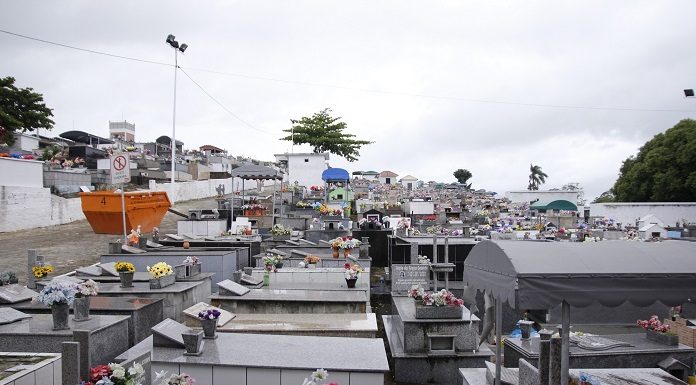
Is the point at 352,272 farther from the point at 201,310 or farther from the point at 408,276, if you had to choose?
the point at 201,310

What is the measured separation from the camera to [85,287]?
272 inches

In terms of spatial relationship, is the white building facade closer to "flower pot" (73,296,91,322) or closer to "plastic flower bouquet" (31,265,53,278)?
"plastic flower bouquet" (31,265,53,278)

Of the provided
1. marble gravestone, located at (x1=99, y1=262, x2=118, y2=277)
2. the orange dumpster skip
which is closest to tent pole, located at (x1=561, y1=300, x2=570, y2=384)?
marble gravestone, located at (x1=99, y1=262, x2=118, y2=277)

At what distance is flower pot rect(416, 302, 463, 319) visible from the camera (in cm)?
920

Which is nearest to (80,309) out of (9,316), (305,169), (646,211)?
(9,316)

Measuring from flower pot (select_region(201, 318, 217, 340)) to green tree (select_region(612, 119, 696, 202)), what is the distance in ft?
158

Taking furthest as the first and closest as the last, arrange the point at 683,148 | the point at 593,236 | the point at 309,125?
1. the point at 309,125
2. the point at 683,148
3. the point at 593,236

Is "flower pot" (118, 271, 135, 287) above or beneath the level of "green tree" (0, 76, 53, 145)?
beneath

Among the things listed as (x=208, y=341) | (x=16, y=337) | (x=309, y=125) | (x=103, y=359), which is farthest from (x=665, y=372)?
(x=309, y=125)

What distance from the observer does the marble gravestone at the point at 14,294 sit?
8398 millimetres

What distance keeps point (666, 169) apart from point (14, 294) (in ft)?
173

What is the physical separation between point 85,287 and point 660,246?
24.2 ft

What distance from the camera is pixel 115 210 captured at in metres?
19.3

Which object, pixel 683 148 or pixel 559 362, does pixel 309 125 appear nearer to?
pixel 683 148
